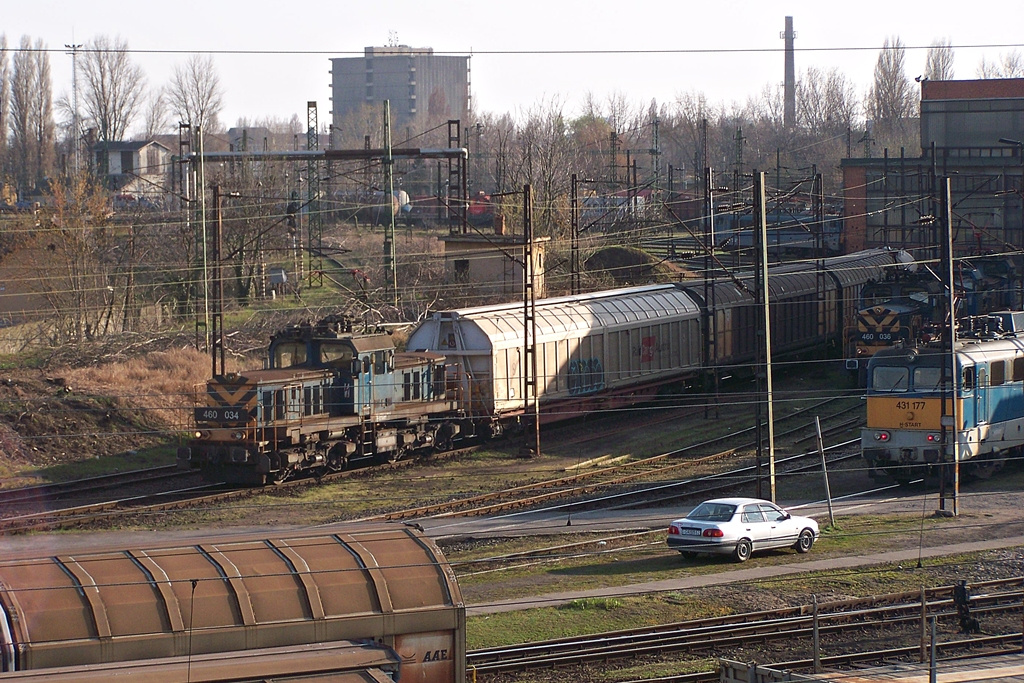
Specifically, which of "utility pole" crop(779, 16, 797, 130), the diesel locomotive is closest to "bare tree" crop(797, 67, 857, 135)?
"utility pole" crop(779, 16, 797, 130)

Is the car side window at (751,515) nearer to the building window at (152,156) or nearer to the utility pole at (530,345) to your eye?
the utility pole at (530,345)

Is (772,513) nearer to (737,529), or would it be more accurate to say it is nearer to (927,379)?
(737,529)

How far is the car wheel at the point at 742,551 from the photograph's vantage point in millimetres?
21094

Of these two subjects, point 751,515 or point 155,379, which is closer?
point 751,515

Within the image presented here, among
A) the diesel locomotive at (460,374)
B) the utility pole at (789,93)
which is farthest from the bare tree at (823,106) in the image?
the diesel locomotive at (460,374)

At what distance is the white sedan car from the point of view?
827 inches

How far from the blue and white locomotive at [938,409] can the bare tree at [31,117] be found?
92.9 m

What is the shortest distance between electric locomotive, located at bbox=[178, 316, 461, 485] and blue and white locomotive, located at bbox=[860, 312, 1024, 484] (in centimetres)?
1150

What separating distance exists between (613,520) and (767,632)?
7.89m

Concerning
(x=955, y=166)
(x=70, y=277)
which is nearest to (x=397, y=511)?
(x=70, y=277)

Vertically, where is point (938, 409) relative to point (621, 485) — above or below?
above

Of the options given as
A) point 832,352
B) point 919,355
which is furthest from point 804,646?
point 832,352

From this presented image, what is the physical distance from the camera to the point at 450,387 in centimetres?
3244

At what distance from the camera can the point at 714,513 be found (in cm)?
2153
